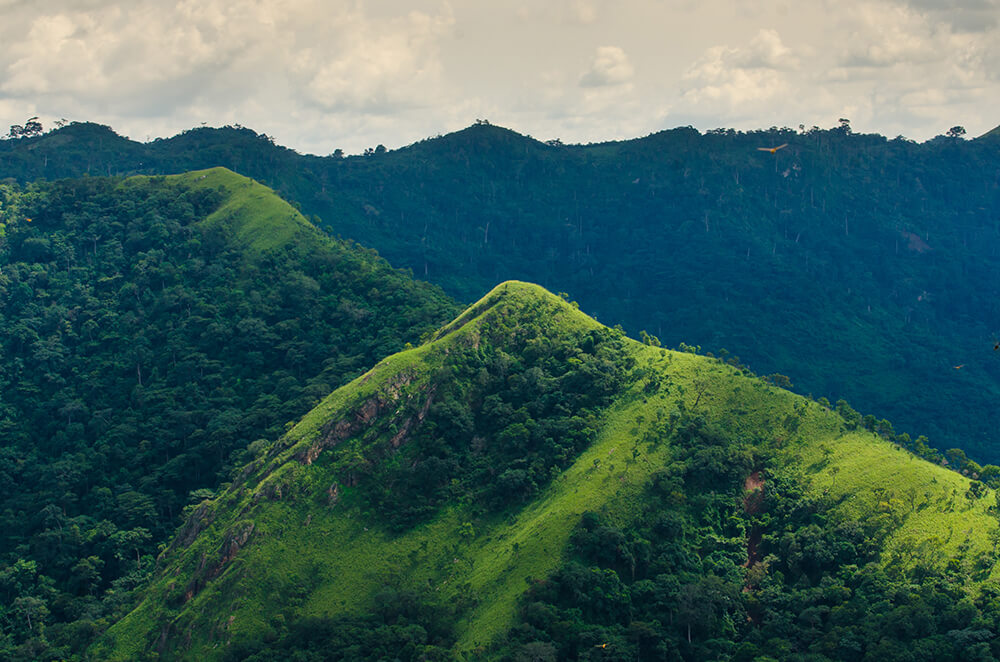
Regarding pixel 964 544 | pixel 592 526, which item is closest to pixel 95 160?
pixel 592 526

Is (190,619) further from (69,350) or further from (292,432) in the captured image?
(69,350)

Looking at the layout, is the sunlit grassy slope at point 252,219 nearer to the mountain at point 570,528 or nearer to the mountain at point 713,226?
the mountain at point 570,528

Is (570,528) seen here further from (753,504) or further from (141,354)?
(141,354)

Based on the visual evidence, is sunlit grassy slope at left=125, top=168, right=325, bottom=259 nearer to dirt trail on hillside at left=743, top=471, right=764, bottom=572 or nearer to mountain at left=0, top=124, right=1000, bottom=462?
mountain at left=0, top=124, right=1000, bottom=462

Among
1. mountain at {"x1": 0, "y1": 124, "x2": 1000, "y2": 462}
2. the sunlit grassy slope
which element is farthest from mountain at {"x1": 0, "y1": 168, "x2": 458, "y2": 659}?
mountain at {"x1": 0, "y1": 124, "x2": 1000, "y2": 462}

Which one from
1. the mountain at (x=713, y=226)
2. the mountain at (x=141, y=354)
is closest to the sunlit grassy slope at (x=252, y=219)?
the mountain at (x=141, y=354)

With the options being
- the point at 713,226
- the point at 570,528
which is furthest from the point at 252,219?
the point at 713,226
